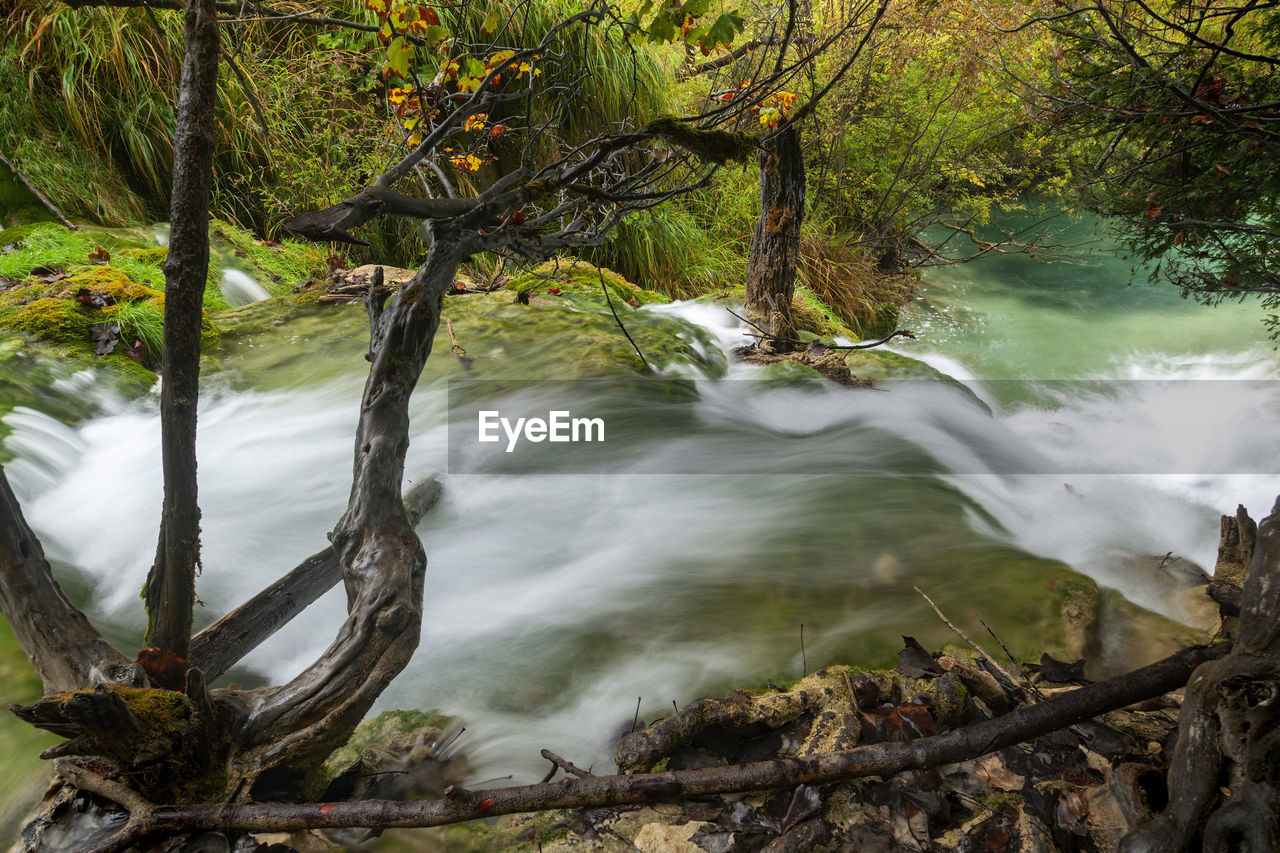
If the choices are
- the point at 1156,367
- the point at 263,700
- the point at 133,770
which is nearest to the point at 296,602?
the point at 263,700

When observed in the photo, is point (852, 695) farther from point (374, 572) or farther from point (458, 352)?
point (458, 352)

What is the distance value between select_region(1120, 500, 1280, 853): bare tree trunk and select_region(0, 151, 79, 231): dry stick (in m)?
8.06

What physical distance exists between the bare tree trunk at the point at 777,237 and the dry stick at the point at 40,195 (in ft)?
19.6

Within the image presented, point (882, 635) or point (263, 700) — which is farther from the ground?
point (263, 700)

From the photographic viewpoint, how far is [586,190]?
2.36 meters

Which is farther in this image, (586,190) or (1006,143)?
(1006,143)

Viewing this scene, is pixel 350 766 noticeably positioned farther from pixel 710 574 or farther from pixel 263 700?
pixel 710 574

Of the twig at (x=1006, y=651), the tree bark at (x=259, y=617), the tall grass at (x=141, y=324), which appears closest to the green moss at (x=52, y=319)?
the tall grass at (x=141, y=324)

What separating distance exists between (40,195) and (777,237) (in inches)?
250

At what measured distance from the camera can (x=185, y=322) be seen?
1804 millimetres

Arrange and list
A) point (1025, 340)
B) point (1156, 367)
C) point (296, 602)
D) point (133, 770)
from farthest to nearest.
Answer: point (1025, 340) → point (1156, 367) → point (296, 602) → point (133, 770)

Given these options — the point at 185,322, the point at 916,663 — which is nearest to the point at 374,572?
the point at 185,322

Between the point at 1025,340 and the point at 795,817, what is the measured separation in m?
8.81

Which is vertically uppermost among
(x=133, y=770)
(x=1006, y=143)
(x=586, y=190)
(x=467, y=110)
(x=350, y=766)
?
(x=1006, y=143)
